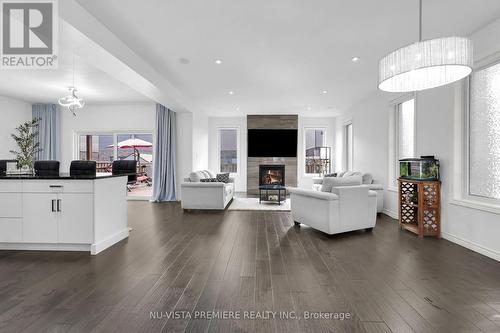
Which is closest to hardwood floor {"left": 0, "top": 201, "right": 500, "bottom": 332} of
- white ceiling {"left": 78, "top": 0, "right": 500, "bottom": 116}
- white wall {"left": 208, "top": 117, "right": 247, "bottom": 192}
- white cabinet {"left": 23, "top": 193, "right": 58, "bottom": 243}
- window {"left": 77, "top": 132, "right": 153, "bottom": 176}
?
white cabinet {"left": 23, "top": 193, "right": 58, "bottom": 243}

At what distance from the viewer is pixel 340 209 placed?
11.1 ft

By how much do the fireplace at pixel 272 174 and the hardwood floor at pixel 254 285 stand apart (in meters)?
4.88

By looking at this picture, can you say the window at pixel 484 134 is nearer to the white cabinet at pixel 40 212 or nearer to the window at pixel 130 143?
the white cabinet at pixel 40 212

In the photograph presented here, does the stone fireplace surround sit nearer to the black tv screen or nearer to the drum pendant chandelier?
the black tv screen

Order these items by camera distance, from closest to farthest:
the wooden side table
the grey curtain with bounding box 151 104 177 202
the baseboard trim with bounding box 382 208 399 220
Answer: the wooden side table, the baseboard trim with bounding box 382 208 399 220, the grey curtain with bounding box 151 104 177 202

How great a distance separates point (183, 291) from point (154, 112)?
6.10m

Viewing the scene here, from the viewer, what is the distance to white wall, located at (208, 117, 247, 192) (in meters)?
8.43

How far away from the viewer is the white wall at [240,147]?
8430mm

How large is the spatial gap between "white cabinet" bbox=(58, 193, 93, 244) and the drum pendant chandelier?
11.7ft

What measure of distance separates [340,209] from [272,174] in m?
4.88

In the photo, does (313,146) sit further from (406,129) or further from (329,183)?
(329,183)

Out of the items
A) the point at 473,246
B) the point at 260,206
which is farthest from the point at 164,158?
the point at 473,246

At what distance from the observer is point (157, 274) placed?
2254 millimetres

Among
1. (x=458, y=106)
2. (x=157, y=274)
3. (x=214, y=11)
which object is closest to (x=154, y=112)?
(x=214, y=11)
